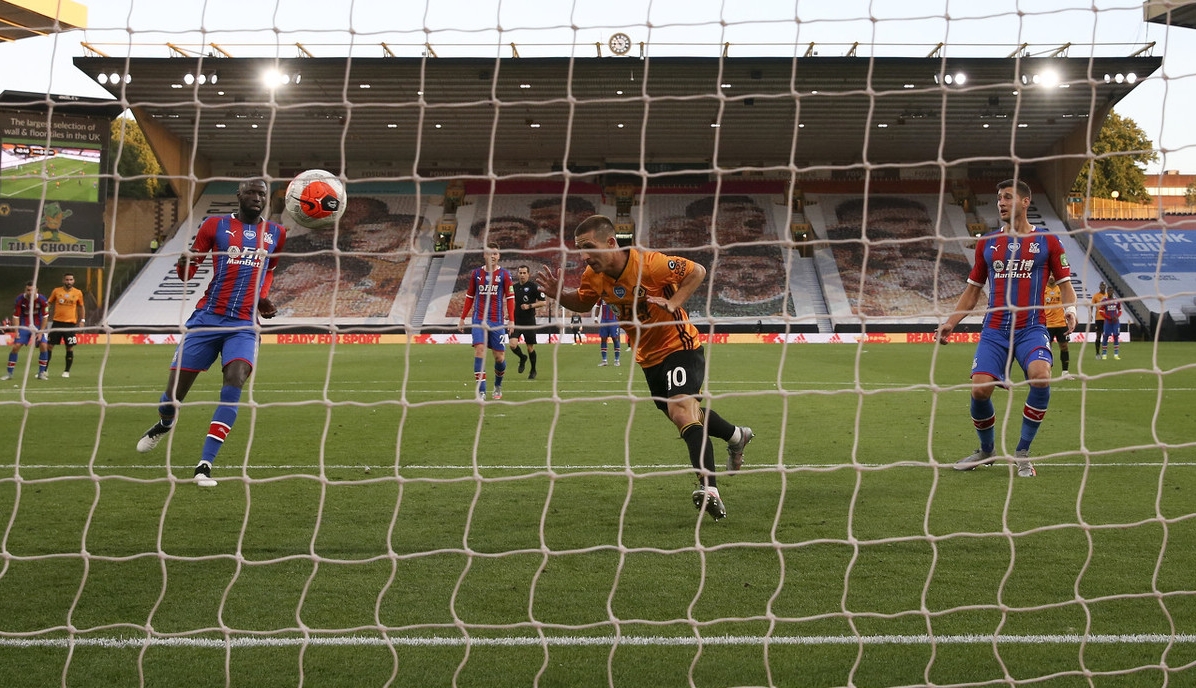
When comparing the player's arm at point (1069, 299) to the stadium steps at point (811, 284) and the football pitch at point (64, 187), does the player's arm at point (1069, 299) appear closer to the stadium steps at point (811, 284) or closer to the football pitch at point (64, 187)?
the football pitch at point (64, 187)

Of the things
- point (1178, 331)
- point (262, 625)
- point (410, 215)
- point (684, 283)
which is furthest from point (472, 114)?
point (262, 625)

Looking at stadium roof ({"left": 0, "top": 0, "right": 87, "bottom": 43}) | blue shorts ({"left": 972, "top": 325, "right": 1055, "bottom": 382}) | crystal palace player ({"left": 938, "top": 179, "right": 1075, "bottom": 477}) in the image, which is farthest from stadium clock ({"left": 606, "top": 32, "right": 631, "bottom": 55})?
blue shorts ({"left": 972, "top": 325, "right": 1055, "bottom": 382})

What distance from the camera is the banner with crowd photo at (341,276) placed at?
34.3m

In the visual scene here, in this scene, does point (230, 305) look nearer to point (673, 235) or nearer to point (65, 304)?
point (65, 304)

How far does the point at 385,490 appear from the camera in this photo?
650 cm

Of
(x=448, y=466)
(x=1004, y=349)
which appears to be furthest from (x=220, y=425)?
(x=1004, y=349)

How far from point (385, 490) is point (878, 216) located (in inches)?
1374

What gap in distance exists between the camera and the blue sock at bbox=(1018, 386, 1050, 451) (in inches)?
269

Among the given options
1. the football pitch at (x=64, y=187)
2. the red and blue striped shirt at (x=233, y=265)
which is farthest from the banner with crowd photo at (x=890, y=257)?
the red and blue striped shirt at (x=233, y=265)

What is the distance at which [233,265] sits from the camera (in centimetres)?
667

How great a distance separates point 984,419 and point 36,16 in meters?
6.10

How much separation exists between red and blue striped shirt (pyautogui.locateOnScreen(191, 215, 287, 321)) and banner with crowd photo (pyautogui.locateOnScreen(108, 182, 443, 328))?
26.6 m

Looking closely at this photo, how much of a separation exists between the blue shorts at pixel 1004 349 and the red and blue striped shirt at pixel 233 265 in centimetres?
485

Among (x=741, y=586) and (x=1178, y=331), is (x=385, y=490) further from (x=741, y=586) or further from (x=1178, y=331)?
(x=1178, y=331)
